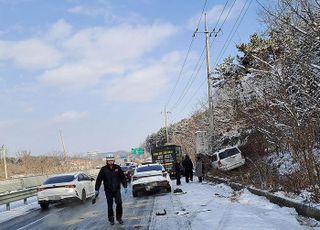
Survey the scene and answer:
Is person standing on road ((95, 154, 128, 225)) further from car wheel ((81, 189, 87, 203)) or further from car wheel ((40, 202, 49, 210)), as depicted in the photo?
car wheel ((81, 189, 87, 203))

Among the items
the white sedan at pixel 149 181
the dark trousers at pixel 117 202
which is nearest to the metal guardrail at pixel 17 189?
the white sedan at pixel 149 181

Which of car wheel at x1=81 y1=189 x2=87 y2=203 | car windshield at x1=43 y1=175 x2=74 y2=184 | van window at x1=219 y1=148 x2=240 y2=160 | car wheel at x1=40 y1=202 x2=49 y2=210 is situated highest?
van window at x1=219 y1=148 x2=240 y2=160

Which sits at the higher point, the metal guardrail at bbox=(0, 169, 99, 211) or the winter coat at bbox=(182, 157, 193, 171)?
the winter coat at bbox=(182, 157, 193, 171)

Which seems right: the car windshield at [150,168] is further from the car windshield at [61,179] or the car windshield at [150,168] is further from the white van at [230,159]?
the white van at [230,159]

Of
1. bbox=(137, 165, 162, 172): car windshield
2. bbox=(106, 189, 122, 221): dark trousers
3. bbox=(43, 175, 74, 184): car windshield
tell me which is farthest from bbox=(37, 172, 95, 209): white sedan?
bbox=(106, 189, 122, 221): dark trousers

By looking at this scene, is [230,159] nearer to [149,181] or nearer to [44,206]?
[149,181]

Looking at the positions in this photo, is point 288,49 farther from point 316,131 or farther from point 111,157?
point 111,157

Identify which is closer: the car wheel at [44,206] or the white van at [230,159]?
the car wheel at [44,206]

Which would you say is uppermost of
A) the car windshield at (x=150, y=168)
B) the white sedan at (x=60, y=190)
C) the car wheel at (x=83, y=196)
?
the car windshield at (x=150, y=168)

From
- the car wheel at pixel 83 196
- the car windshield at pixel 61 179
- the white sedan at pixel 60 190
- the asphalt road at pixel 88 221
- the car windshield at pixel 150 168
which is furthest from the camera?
the car windshield at pixel 150 168

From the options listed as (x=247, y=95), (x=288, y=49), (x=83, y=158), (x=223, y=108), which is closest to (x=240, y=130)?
(x=247, y=95)

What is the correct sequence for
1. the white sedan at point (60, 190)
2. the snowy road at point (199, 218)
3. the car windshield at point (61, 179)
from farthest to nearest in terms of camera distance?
the car windshield at point (61, 179) < the white sedan at point (60, 190) < the snowy road at point (199, 218)

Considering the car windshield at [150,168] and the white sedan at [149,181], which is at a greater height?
the car windshield at [150,168]

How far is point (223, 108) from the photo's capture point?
4659 centimetres
